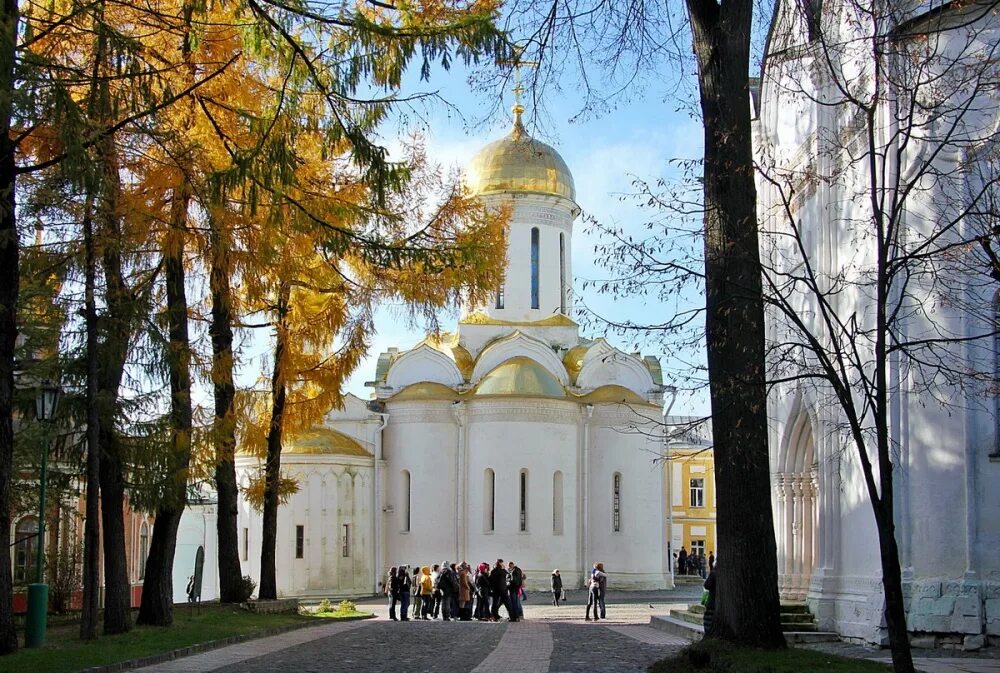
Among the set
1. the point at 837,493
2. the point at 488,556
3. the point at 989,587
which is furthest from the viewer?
the point at 488,556

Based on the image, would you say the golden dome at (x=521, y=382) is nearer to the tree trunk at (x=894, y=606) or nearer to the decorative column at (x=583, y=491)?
the decorative column at (x=583, y=491)

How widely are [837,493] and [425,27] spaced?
1016 centimetres

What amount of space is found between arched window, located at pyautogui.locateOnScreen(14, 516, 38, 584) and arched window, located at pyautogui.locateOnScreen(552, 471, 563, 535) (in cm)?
1618

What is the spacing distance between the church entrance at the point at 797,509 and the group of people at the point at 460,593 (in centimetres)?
758

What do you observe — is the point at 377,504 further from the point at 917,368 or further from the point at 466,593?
the point at 917,368

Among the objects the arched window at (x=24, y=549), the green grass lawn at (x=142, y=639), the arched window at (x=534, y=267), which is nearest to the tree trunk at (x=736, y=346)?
the green grass lawn at (x=142, y=639)

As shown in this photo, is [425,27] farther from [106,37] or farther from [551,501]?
[551,501]

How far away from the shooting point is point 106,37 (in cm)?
1120

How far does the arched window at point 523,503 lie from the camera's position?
129 ft

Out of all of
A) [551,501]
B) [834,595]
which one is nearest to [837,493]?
[834,595]

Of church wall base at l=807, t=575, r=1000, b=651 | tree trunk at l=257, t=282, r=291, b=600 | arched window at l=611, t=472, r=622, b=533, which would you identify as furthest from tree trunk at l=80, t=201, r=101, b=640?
arched window at l=611, t=472, r=622, b=533

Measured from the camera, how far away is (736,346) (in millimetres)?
12625

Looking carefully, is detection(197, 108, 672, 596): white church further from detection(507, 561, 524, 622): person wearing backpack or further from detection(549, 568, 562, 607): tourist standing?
detection(507, 561, 524, 622): person wearing backpack

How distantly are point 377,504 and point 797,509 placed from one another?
862 inches
